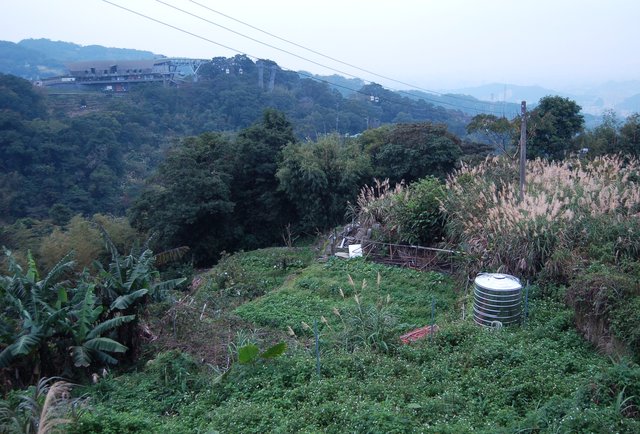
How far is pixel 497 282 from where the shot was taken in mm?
7262

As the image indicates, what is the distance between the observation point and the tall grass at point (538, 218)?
8.20 meters

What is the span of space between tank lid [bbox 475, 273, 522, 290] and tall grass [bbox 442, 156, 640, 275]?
1029 millimetres

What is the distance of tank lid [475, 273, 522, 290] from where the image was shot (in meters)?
7.11

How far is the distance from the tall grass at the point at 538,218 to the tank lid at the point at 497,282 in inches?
40.5

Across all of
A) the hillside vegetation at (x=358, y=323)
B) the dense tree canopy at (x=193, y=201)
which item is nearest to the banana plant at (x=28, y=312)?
the hillside vegetation at (x=358, y=323)

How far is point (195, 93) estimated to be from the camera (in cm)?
5572

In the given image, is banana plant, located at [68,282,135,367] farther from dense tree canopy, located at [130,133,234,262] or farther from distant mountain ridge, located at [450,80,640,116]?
distant mountain ridge, located at [450,80,640,116]

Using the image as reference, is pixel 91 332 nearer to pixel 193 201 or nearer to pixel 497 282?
pixel 497 282

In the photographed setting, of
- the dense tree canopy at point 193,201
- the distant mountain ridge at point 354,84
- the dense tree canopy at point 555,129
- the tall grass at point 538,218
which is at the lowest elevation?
the dense tree canopy at point 193,201

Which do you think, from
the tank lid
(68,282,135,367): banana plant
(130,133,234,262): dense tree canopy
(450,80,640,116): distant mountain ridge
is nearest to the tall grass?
the tank lid

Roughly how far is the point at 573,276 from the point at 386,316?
2914 mm

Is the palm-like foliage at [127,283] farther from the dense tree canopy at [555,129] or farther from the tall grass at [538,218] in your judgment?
the dense tree canopy at [555,129]

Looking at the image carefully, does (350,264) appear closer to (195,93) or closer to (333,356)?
(333,356)

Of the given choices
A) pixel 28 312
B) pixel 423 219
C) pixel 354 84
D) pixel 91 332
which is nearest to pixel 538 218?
pixel 423 219
